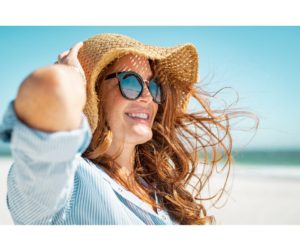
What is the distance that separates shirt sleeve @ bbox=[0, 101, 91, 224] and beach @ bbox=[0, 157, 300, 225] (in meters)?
2.22

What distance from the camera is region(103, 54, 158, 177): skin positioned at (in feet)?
5.34

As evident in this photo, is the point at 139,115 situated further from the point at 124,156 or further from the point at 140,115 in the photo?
the point at 124,156

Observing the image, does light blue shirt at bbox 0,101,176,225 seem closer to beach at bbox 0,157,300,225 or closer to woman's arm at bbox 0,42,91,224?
woman's arm at bbox 0,42,91,224

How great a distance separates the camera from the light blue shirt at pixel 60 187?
0.74 meters

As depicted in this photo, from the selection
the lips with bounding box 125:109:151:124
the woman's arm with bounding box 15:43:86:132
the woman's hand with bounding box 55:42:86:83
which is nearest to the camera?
the woman's arm with bounding box 15:43:86:132

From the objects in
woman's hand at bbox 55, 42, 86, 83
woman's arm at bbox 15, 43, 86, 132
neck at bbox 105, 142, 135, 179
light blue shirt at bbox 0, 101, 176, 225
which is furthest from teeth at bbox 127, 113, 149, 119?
woman's arm at bbox 15, 43, 86, 132

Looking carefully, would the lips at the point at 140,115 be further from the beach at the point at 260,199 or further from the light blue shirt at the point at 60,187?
the beach at the point at 260,199

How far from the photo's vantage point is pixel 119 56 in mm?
1573
